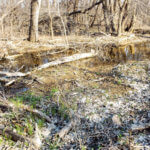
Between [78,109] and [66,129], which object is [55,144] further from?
[78,109]

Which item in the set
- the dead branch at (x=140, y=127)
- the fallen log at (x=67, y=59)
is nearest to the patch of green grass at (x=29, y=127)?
the dead branch at (x=140, y=127)

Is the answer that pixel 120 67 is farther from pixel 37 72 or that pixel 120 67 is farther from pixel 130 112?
pixel 37 72

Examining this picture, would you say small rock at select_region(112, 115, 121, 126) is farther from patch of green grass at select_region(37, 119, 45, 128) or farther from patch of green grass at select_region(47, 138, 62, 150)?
patch of green grass at select_region(37, 119, 45, 128)

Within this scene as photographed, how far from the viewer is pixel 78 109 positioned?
4.46 m

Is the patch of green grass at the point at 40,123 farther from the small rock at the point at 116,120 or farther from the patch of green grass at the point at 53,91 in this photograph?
the small rock at the point at 116,120

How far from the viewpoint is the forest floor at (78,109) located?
3398 mm

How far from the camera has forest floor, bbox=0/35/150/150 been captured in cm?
340

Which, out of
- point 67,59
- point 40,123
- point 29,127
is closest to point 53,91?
point 40,123

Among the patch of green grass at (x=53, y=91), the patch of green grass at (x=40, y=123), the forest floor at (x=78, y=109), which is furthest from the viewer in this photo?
the patch of green grass at (x=53, y=91)

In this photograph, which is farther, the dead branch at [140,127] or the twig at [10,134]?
the dead branch at [140,127]

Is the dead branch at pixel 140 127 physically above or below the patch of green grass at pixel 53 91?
below

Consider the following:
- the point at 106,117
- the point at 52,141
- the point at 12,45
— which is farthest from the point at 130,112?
the point at 12,45

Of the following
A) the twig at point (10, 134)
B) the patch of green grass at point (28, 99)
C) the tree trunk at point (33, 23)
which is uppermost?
the tree trunk at point (33, 23)

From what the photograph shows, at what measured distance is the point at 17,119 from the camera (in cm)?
369
